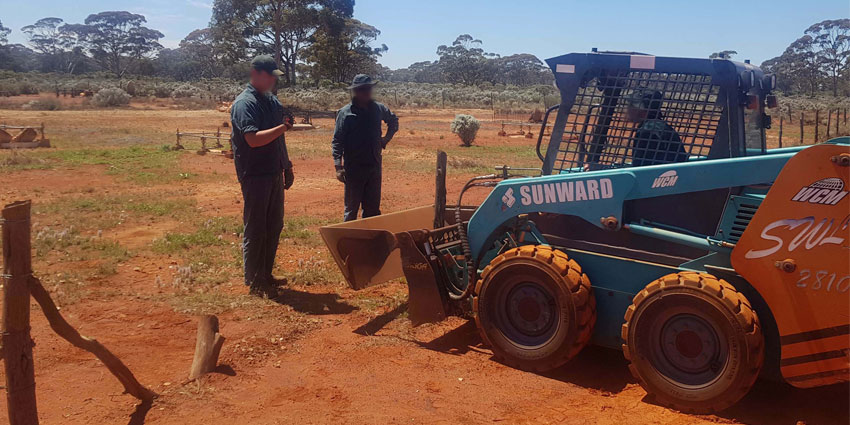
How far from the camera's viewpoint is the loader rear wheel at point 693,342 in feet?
12.0

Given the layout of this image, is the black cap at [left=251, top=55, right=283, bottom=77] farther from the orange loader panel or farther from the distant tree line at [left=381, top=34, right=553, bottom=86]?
the distant tree line at [left=381, top=34, right=553, bottom=86]

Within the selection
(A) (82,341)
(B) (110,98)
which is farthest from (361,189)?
(B) (110,98)

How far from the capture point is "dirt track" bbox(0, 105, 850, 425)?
4008mm

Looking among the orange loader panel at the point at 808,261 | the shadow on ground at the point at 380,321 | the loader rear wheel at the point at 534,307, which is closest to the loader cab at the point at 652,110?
the orange loader panel at the point at 808,261

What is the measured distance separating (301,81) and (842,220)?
53730mm

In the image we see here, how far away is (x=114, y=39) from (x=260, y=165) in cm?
9163

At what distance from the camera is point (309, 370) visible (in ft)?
15.5

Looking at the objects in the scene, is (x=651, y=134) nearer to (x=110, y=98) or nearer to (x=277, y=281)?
(x=277, y=281)

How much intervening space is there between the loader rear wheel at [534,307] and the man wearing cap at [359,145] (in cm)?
252

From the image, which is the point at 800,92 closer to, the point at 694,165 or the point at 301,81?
the point at 301,81

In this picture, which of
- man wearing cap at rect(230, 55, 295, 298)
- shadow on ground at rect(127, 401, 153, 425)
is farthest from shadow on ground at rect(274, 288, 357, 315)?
shadow on ground at rect(127, 401, 153, 425)

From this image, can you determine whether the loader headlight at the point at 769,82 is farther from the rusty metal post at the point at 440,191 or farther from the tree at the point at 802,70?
the tree at the point at 802,70

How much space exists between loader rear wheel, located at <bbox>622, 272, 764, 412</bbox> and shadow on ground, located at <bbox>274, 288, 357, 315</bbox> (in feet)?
9.53

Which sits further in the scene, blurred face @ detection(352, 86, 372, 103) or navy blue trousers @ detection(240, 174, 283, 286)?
blurred face @ detection(352, 86, 372, 103)
